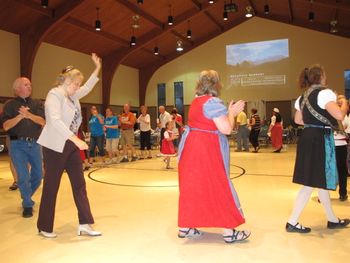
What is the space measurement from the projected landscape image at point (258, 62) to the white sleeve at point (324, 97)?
1630 cm

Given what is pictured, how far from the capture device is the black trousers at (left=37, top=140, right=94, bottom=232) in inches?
121

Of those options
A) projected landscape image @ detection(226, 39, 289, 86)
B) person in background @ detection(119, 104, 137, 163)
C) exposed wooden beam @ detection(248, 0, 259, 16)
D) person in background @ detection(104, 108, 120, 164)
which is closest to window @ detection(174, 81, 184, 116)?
projected landscape image @ detection(226, 39, 289, 86)

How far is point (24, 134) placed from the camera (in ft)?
13.0

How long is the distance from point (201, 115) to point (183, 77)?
17930 mm

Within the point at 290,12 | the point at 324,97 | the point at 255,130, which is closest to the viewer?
the point at 324,97

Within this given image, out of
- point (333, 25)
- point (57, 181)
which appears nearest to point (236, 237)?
point (57, 181)

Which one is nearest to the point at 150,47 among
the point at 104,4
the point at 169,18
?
the point at 169,18

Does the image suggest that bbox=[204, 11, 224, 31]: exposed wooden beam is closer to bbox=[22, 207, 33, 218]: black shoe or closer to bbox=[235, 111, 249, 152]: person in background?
bbox=[235, 111, 249, 152]: person in background

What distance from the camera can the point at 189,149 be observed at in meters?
2.91

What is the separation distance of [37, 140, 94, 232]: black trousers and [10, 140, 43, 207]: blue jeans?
0.90 m

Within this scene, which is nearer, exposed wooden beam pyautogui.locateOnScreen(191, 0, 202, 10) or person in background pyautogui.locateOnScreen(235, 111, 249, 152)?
person in background pyautogui.locateOnScreen(235, 111, 249, 152)

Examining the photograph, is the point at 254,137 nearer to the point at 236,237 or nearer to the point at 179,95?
the point at 179,95

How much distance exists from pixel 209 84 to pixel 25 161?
2311 mm

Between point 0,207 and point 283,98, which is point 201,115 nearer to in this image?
point 0,207
